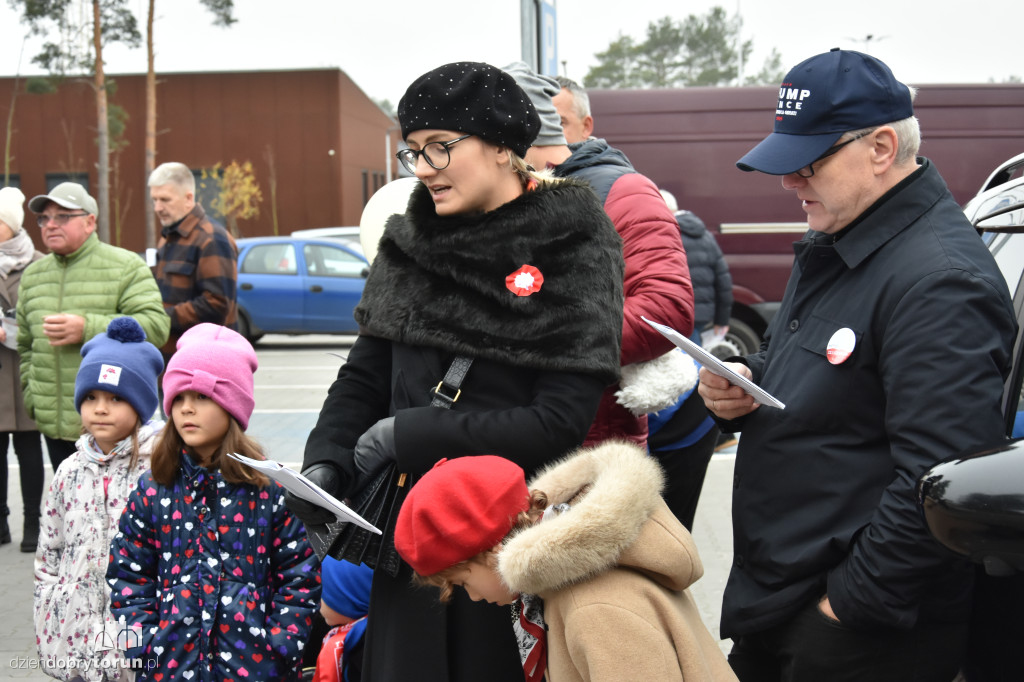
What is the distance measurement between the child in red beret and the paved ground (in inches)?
26.8

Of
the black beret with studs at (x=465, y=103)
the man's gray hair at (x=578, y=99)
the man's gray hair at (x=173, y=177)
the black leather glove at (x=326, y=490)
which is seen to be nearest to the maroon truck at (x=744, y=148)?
the man's gray hair at (x=173, y=177)

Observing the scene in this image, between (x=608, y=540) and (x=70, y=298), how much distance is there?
387 centimetres

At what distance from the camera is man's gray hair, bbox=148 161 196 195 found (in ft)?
17.6

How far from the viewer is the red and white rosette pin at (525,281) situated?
84.7 inches

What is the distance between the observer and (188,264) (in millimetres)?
5320

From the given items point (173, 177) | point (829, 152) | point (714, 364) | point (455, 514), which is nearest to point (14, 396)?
point (173, 177)

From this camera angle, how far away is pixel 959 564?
1851 mm

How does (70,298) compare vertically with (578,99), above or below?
below

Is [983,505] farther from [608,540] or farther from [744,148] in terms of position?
[744,148]

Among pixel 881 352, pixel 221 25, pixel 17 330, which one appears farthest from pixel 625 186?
pixel 221 25

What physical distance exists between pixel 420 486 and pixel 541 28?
4.36 meters

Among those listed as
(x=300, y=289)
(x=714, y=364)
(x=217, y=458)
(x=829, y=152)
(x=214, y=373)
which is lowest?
(x=300, y=289)

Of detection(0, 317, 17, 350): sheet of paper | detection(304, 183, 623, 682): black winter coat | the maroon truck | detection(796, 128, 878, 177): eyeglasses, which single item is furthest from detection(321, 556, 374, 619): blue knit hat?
the maroon truck

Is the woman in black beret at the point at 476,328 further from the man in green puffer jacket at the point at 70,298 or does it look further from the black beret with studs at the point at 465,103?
the man in green puffer jacket at the point at 70,298
